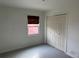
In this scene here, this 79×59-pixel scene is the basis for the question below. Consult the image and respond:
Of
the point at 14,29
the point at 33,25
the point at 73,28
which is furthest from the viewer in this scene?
the point at 33,25

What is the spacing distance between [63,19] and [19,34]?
241 cm

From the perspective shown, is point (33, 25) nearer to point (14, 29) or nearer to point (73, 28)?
point (14, 29)

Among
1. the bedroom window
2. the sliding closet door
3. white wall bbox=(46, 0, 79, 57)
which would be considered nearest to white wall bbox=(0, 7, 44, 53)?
the bedroom window

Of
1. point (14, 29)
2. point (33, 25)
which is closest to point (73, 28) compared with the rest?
point (33, 25)

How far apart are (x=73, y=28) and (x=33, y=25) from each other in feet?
7.75

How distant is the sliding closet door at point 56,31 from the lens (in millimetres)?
3984

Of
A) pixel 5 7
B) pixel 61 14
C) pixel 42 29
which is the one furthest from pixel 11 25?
pixel 61 14

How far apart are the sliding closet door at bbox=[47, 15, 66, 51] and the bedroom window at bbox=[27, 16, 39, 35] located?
0.70m

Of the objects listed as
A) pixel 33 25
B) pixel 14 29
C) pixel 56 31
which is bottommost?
pixel 56 31

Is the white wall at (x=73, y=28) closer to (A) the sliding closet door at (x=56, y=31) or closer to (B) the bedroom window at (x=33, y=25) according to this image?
(A) the sliding closet door at (x=56, y=31)

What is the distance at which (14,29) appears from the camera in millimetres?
4094

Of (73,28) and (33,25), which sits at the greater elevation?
(33,25)

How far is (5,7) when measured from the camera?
373 cm

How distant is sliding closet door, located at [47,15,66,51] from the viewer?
3.98 m
